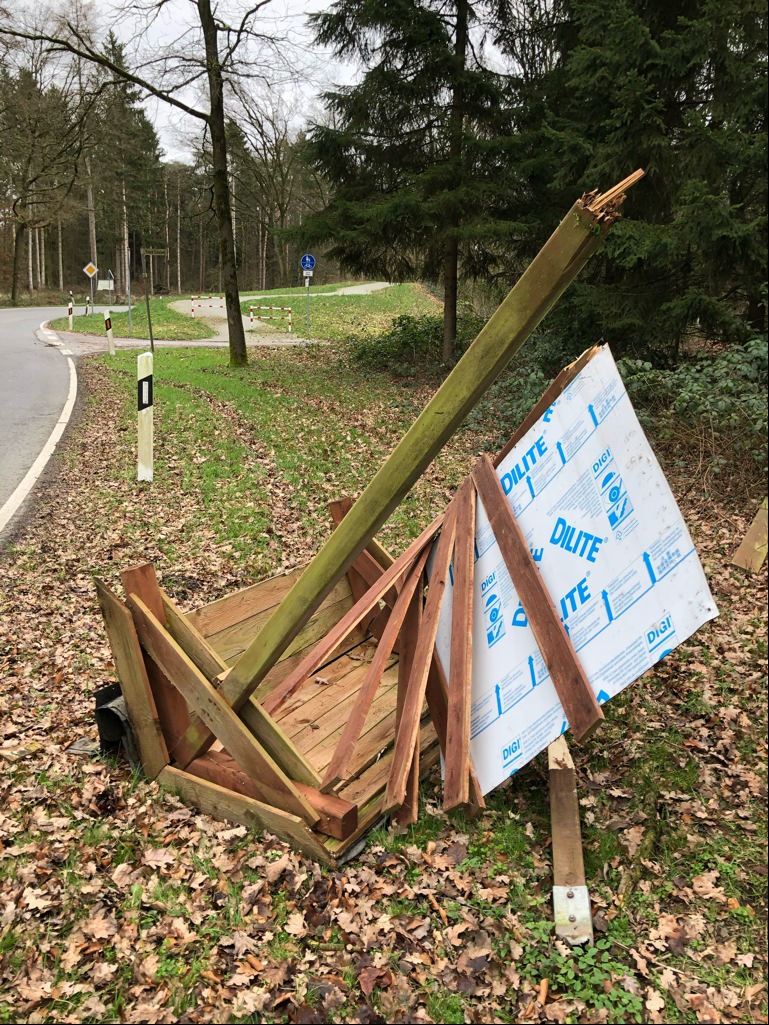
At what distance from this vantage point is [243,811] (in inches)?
132

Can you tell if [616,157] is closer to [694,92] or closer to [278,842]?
[694,92]

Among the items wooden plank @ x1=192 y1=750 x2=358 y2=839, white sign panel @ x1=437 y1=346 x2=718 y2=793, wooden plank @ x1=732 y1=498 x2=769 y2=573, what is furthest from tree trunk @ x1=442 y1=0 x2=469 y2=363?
wooden plank @ x1=192 y1=750 x2=358 y2=839

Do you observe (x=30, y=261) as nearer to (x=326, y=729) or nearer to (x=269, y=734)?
(x=326, y=729)

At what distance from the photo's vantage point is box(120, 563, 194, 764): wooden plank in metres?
3.41

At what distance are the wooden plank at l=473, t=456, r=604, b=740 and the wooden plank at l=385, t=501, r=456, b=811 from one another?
0.28 metres

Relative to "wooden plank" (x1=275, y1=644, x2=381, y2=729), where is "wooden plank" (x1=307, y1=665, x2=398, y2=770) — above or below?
below

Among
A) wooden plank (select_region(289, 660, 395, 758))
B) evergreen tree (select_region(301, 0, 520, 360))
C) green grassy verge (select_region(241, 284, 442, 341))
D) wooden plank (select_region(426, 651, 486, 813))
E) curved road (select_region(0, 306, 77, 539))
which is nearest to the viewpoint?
wooden plank (select_region(426, 651, 486, 813))

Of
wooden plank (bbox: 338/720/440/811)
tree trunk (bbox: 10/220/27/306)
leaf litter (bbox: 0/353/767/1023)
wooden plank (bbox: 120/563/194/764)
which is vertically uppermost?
tree trunk (bbox: 10/220/27/306)

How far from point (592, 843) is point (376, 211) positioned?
12087mm

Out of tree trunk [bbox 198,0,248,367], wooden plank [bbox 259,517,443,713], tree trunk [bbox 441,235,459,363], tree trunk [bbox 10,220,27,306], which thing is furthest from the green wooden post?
tree trunk [bbox 10,220,27,306]

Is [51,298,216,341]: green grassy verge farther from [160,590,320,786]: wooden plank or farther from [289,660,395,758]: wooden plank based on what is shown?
[160,590,320,786]: wooden plank

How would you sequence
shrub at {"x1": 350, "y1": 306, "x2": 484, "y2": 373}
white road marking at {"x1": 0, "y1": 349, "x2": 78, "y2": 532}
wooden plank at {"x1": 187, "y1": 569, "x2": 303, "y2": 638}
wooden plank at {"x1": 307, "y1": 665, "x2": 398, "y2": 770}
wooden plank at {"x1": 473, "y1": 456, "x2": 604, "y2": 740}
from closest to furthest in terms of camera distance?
1. wooden plank at {"x1": 473, "y1": 456, "x2": 604, "y2": 740}
2. wooden plank at {"x1": 307, "y1": 665, "x2": 398, "y2": 770}
3. wooden plank at {"x1": 187, "y1": 569, "x2": 303, "y2": 638}
4. white road marking at {"x1": 0, "y1": 349, "x2": 78, "y2": 532}
5. shrub at {"x1": 350, "y1": 306, "x2": 484, "y2": 373}

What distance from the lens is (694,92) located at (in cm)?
796

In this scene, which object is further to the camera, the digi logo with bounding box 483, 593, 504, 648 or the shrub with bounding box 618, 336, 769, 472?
the shrub with bounding box 618, 336, 769, 472
